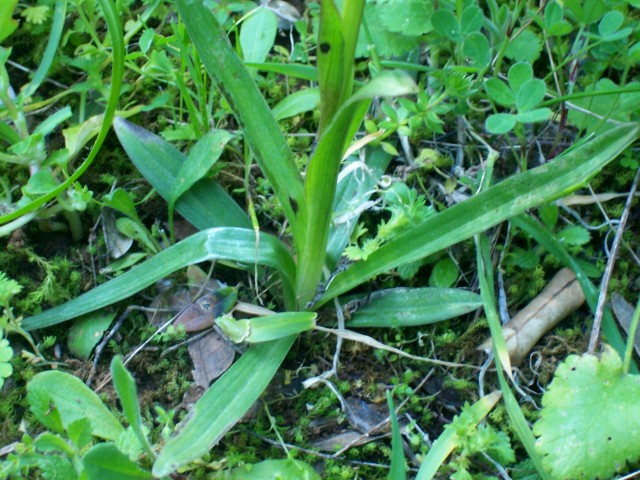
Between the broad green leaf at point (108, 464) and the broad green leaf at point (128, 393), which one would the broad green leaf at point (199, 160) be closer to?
the broad green leaf at point (128, 393)

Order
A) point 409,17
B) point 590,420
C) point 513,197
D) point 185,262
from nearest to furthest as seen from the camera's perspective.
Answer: point 590,420 → point 513,197 → point 185,262 → point 409,17

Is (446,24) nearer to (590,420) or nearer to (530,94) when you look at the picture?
(530,94)

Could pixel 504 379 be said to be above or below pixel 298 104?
below

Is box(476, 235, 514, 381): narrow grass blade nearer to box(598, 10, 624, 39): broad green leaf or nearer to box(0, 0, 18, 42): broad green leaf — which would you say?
box(598, 10, 624, 39): broad green leaf

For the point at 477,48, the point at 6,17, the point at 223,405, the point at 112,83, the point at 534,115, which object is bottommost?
the point at 223,405

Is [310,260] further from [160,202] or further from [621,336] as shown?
[621,336]

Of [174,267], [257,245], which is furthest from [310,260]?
[174,267]

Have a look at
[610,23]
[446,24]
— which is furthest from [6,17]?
[610,23]
